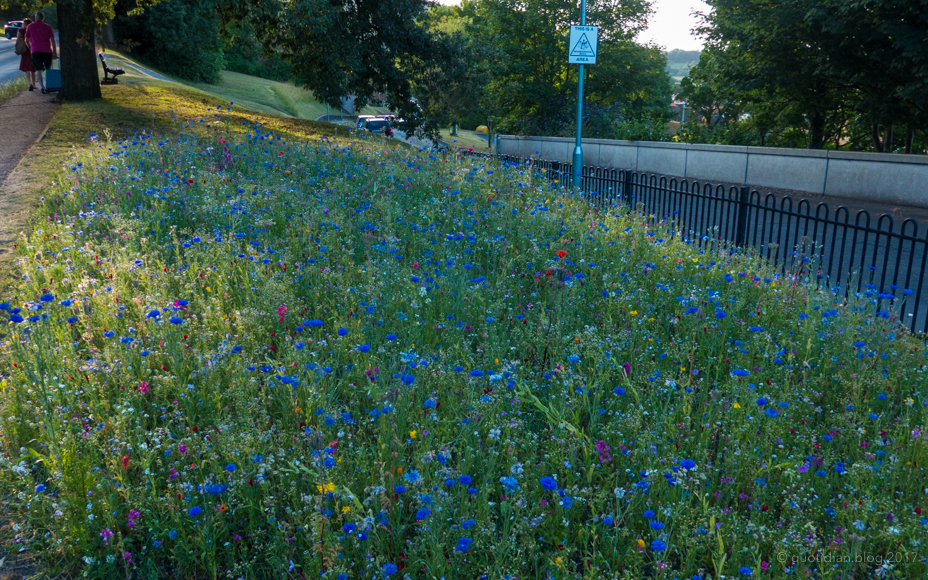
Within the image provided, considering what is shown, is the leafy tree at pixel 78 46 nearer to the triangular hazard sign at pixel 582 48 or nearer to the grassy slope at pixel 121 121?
the grassy slope at pixel 121 121

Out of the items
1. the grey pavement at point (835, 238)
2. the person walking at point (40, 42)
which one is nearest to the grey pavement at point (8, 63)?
the person walking at point (40, 42)

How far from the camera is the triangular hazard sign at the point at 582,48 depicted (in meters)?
13.3

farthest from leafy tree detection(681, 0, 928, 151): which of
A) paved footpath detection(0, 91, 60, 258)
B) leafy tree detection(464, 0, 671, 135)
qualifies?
paved footpath detection(0, 91, 60, 258)

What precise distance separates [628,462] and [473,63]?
19942 millimetres

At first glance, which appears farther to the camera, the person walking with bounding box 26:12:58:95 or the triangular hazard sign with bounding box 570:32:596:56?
the person walking with bounding box 26:12:58:95

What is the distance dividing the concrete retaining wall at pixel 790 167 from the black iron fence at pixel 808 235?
182 centimetres

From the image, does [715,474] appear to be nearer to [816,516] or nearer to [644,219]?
[816,516]

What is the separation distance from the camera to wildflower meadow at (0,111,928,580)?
266 centimetres

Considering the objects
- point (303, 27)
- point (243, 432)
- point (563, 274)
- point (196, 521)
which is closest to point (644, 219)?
point (563, 274)

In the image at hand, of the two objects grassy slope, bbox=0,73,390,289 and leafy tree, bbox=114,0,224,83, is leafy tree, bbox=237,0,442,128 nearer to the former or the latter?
grassy slope, bbox=0,73,390,289

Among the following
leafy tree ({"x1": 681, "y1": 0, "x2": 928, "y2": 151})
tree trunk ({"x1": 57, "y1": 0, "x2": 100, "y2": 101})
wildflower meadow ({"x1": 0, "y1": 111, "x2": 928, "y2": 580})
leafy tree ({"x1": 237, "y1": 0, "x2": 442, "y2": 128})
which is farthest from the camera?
tree trunk ({"x1": 57, "y1": 0, "x2": 100, "y2": 101})

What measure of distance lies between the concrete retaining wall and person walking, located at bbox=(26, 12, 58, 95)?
48.8 ft

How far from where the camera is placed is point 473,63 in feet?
69.8

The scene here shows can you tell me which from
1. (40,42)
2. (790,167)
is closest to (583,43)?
(790,167)
